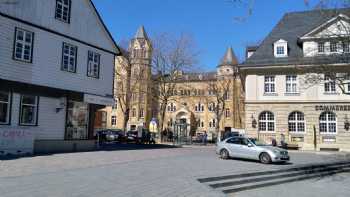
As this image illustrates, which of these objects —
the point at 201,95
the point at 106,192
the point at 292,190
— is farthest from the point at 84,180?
the point at 201,95

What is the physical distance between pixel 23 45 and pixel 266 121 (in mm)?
25091

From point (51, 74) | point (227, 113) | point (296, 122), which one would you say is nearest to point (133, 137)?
point (296, 122)

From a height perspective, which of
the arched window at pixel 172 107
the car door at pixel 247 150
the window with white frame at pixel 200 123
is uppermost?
the arched window at pixel 172 107

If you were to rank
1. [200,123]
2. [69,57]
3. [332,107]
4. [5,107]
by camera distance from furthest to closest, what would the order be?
[200,123] < [332,107] < [69,57] < [5,107]

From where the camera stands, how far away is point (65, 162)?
16.9 m

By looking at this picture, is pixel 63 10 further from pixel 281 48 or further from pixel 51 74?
pixel 281 48

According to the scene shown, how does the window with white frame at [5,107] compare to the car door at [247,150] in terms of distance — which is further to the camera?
the car door at [247,150]

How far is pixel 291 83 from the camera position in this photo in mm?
37500

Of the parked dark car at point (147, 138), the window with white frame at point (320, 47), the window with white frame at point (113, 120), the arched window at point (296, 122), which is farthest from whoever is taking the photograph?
the window with white frame at point (113, 120)

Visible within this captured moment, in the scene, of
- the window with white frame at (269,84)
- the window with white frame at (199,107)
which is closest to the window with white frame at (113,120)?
the window with white frame at (199,107)

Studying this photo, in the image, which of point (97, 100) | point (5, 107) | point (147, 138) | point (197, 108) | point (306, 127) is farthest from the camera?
point (197, 108)

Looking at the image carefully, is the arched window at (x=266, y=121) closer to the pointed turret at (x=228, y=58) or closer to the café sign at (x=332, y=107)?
the café sign at (x=332, y=107)

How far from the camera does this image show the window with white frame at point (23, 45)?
2112 cm

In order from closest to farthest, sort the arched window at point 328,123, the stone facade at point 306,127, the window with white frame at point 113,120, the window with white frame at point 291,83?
the stone facade at point 306,127, the arched window at point 328,123, the window with white frame at point 291,83, the window with white frame at point 113,120
